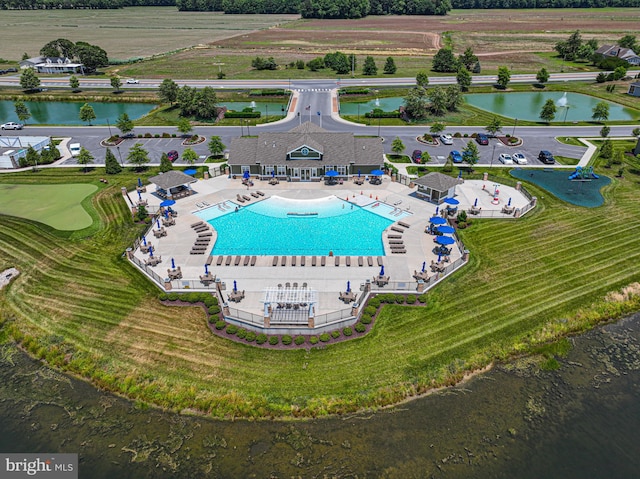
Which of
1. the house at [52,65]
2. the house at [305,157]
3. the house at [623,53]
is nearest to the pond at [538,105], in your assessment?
the house at [623,53]

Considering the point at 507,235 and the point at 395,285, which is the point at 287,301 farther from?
the point at 507,235

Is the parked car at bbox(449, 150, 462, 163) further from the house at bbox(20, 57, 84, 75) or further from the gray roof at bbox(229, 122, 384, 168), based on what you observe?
the house at bbox(20, 57, 84, 75)

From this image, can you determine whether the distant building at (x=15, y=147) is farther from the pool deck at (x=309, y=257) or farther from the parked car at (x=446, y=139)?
the parked car at (x=446, y=139)

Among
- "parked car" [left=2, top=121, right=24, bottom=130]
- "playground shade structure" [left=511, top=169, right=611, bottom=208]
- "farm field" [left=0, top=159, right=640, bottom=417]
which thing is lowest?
"farm field" [left=0, top=159, right=640, bottom=417]

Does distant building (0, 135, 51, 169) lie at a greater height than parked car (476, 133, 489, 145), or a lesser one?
greater

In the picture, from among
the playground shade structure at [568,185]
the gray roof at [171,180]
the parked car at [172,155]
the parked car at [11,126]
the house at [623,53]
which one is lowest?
the playground shade structure at [568,185]

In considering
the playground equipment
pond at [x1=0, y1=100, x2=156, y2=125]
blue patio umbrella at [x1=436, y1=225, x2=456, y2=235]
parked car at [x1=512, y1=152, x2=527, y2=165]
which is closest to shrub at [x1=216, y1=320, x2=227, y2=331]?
blue patio umbrella at [x1=436, y1=225, x2=456, y2=235]

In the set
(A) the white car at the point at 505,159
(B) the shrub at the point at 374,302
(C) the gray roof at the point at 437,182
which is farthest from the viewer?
(A) the white car at the point at 505,159
